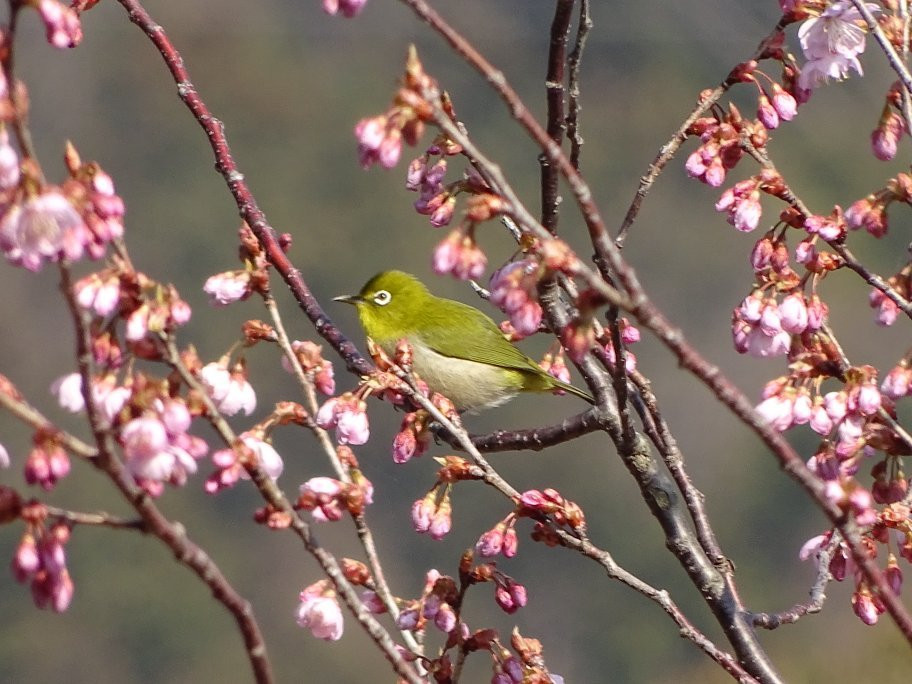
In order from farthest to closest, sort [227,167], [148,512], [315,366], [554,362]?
[554,362] → [227,167] → [315,366] → [148,512]

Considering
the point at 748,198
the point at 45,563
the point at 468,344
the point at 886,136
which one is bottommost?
the point at 45,563

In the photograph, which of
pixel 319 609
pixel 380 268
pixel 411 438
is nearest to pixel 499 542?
pixel 411 438

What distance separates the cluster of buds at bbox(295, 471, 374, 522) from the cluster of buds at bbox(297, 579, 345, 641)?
163 millimetres

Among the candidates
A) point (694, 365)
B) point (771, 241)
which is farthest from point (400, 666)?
point (771, 241)

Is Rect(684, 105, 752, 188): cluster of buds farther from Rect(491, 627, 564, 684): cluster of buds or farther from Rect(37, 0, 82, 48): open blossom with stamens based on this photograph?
Rect(37, 0, 82, 48): open blossom with stamens

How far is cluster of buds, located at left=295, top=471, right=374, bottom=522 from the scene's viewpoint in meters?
1.28

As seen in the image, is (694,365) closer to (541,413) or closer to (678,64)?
(541,413)

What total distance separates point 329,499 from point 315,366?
33cm

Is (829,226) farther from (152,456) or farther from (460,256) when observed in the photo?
(152,456)

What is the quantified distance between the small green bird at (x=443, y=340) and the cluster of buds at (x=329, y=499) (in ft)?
7.96

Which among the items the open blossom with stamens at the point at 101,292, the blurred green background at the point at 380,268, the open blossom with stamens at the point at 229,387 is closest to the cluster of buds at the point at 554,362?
the open blossom with stamens at the point at 229,387

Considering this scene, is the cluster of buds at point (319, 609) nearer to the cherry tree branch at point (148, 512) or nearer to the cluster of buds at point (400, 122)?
the cherry tree branch at point (148, 512)

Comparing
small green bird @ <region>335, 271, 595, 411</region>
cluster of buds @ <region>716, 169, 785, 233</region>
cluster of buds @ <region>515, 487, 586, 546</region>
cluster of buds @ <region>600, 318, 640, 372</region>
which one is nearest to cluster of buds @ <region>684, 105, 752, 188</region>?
cluster of buds @ <region>716, 169, 785, 233</region>

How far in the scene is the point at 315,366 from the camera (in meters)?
1.59
